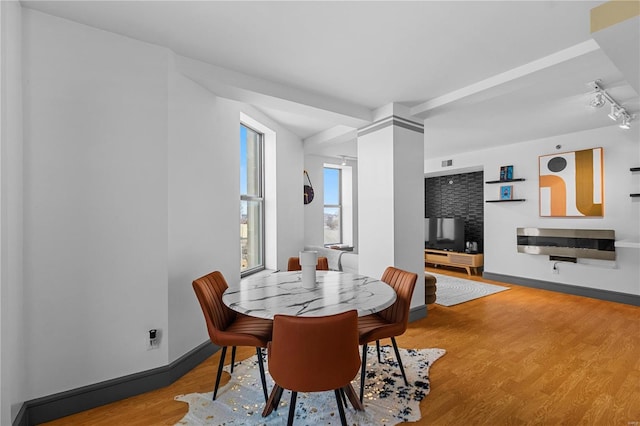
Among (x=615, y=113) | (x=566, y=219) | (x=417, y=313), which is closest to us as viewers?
(x=615, y=113)

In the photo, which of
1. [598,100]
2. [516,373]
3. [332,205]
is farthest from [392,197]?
[332,205]

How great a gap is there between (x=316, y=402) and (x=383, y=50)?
8.63 feet

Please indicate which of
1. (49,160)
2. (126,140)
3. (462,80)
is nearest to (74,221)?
(49,160)

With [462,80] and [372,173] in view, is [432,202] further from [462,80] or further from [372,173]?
[462,80]

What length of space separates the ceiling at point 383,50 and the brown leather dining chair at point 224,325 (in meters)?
1.74

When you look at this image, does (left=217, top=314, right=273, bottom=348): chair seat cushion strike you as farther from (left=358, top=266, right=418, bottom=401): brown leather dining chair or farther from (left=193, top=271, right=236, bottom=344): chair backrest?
(left=358, top=266, right=418, bottom=401): brown leather dining chair

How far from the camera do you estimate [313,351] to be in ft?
4.84

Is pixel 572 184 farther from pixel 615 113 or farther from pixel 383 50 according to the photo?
pixel 383 50

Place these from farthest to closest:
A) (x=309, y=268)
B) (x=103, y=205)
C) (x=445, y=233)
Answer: (x=445, y=233)
(x=309, y=268)
(x=103, y=205)

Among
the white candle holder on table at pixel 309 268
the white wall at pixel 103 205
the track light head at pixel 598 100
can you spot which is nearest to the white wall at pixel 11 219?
the white wall at pixel 103 205

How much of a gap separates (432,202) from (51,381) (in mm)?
7606

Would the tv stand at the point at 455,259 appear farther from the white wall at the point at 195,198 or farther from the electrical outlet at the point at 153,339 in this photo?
the electrical outlet at the point at 153,339

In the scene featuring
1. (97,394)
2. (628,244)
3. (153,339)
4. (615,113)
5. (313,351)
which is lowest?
(97,394)

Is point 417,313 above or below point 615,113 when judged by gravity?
Result: below
